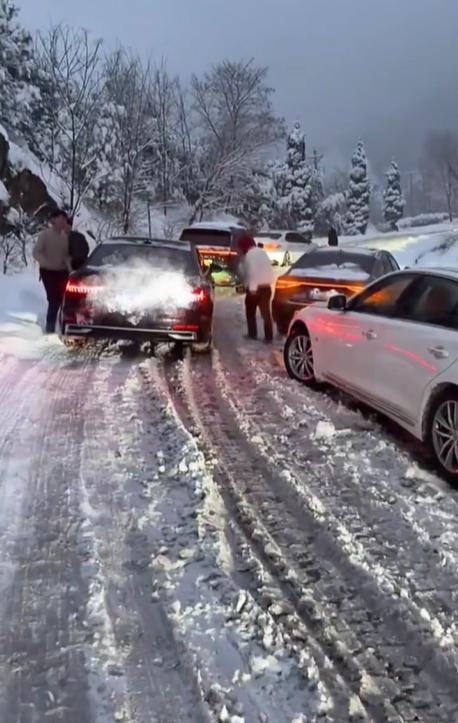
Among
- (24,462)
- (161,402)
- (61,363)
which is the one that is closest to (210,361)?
(61,363)

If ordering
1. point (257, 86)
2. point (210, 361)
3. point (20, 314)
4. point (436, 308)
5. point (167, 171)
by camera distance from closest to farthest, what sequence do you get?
point (436, 308)
point (210, 361)
point (20, 314)
point (167, 171)
point (257, 86)

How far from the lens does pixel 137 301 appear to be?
8.98 m

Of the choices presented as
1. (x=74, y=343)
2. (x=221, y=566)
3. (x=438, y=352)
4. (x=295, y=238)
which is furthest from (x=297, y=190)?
(x=221, y=566)

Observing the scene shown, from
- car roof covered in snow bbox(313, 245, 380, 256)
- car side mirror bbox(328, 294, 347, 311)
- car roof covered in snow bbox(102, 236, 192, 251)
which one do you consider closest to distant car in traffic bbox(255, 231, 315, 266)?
car roof covered in snow bbox(313, 245, 380, 256)

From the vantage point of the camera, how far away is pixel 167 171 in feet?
126

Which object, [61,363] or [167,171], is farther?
[167,171]

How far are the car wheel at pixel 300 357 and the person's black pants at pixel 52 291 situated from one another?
3779mm

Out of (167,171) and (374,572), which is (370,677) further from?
(167,171)

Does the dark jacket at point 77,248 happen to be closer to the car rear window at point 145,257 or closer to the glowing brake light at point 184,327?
the car rear window at point 145,257

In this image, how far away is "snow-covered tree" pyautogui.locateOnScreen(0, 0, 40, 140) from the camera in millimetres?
26750

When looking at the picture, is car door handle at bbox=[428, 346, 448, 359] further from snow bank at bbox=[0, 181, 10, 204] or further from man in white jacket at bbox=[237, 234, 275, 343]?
snow bank at bbox=[0, 181, 10, 204]

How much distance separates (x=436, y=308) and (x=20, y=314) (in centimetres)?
747

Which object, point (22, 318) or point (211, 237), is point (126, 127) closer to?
point (211, 237)

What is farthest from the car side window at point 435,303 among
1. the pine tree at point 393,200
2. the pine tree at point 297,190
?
the pine tree at point 393,200
